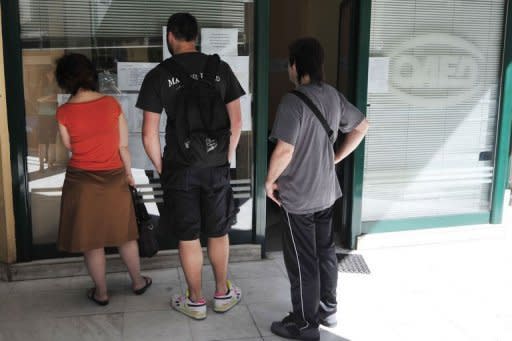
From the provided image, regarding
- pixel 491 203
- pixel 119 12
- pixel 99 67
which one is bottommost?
pixel 491 203

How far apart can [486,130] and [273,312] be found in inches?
105

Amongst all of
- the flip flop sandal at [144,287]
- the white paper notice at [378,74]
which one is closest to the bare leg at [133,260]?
the flip flop sandal at [144,287]

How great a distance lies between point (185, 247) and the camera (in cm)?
318

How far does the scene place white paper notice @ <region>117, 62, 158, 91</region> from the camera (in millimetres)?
3846

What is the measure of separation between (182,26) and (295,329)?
1756 mm

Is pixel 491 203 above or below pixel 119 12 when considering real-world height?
below

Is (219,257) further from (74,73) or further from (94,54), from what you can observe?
(94,54)

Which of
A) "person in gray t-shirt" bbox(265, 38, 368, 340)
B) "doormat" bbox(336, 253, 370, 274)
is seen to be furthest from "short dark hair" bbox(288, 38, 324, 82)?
"doormat" bbox(336, 253, 370, 274)

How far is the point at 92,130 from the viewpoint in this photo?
10.4 feet

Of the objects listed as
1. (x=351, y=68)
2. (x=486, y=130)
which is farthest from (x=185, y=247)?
(x=486, y=130)

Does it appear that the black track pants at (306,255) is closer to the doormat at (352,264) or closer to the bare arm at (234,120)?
the bare arm at (234,120)

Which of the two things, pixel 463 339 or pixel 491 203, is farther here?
pixel 491 203

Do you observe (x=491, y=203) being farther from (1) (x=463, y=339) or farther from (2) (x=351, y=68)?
(1) (x=463, y=339)

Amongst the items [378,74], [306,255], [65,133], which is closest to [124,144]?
[65,133]
